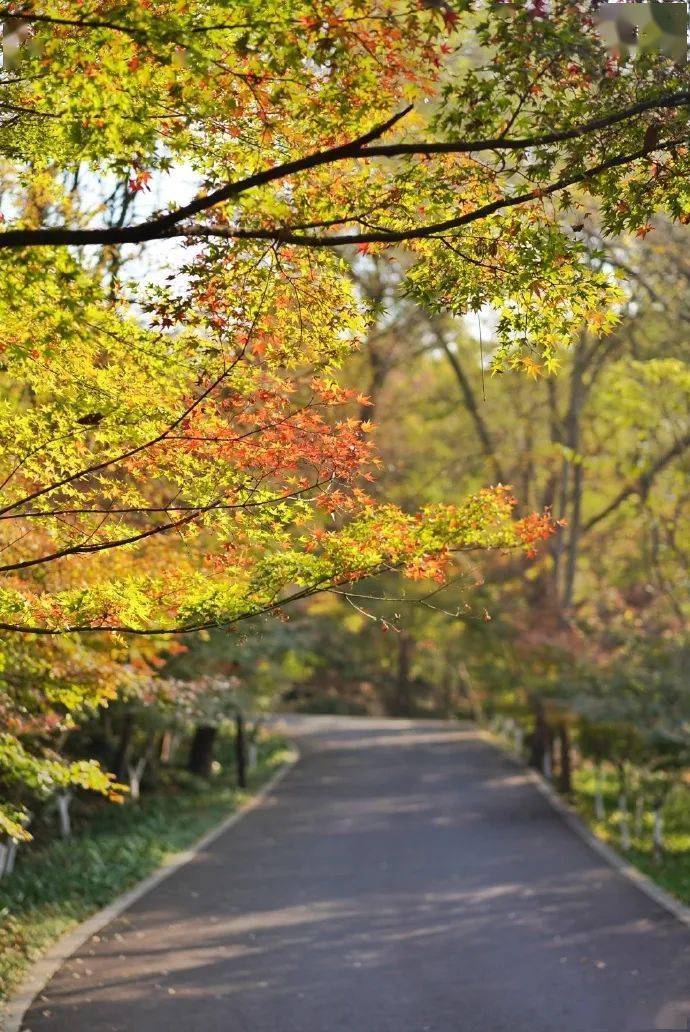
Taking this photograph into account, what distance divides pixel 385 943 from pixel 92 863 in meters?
4.84

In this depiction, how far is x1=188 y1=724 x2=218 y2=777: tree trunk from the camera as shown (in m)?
27.1

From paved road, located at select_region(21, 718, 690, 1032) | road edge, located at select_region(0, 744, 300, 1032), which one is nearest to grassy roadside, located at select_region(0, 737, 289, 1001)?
road edge, located at select_region(0, 744, 300, 1032)

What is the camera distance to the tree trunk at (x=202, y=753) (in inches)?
1069

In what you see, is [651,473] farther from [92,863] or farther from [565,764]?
[92,863]

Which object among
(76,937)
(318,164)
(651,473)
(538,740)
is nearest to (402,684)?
(538,740)

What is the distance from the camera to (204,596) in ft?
21.9

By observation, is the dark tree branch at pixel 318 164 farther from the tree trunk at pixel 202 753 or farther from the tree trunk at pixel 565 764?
the tree trunk at pixel 202 753

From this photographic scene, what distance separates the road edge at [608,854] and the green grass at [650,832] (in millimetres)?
115

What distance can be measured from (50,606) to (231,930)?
692cm

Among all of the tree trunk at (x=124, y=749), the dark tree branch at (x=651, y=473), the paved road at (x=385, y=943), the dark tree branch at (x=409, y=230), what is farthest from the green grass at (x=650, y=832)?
the dark tree branch at (x=409, y=230)

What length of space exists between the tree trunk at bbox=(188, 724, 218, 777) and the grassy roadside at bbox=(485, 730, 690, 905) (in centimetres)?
782

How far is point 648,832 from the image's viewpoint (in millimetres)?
20625

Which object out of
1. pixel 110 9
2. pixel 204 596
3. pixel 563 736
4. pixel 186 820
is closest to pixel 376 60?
pixel 110 9

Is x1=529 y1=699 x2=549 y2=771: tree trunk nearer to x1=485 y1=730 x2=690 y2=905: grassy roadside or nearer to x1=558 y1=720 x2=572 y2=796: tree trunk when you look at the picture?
x1=485 y1=730 x2=690 y2=905: grassy roadside
